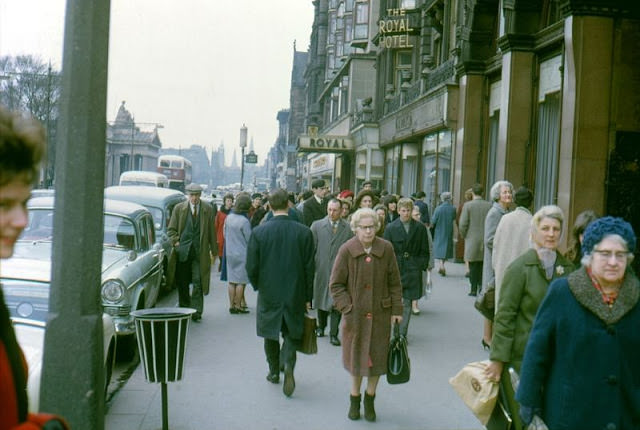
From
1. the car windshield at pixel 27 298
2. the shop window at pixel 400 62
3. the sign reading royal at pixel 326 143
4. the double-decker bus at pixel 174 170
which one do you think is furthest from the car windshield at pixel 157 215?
the double-decker bus at pixel 174 170

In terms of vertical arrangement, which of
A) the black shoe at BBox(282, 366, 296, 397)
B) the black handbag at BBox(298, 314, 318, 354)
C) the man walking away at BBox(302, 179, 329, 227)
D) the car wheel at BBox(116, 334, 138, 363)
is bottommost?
the car wheel at BBox(116, 334, 138, 363)

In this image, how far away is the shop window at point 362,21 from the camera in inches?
1845

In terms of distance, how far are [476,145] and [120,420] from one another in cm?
1468

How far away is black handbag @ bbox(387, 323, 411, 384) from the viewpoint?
6348 millimetres

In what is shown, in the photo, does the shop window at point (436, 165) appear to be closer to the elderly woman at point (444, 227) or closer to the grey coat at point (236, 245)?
the elderly woman at point (444, 227)

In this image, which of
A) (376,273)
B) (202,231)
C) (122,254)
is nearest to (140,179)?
(202,231)

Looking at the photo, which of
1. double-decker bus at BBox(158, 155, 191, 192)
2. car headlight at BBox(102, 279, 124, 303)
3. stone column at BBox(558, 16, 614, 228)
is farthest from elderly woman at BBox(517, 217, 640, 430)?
double-decker bus at BBox(158, 155, 191, 192)

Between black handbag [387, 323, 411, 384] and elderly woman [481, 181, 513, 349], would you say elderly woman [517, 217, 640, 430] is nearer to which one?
black handbag [387, 323, 411, 384]

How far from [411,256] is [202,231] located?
309 cm

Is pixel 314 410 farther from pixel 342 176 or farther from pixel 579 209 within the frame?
pixel 342 176

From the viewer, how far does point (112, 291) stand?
8.16 m

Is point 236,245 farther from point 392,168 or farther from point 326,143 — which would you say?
point 326,143

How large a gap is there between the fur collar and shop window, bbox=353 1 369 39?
44488 mm

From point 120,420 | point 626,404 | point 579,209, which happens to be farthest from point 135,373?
point 579,209
